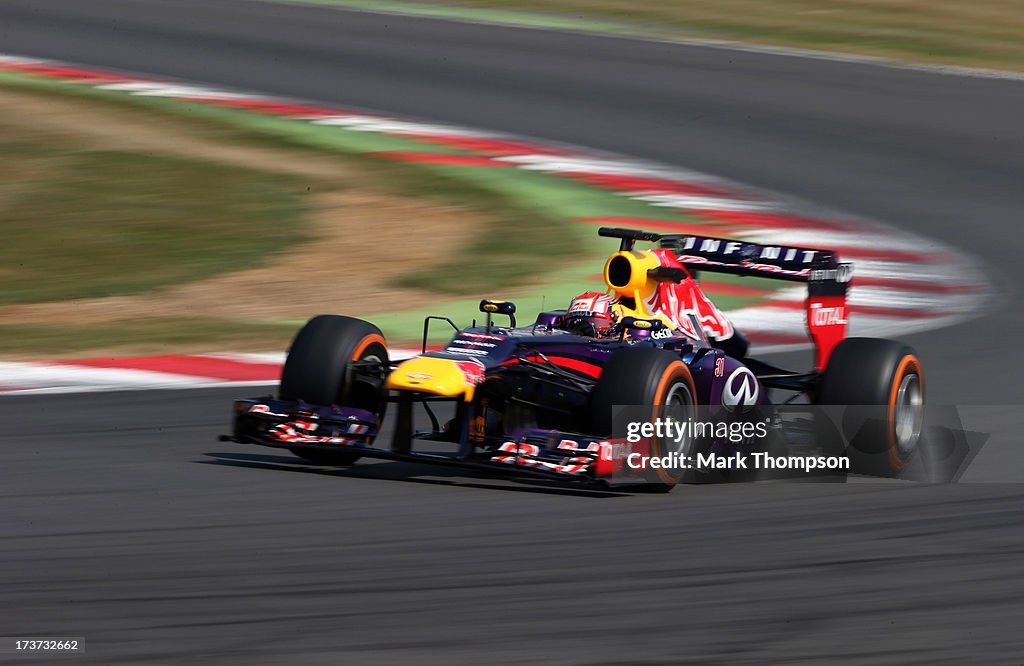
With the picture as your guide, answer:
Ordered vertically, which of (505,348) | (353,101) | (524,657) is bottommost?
(524,657)

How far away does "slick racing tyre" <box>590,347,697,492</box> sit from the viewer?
677 centimetres

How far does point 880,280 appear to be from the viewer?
1309 cm

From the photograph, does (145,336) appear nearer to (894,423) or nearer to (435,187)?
(894,423)

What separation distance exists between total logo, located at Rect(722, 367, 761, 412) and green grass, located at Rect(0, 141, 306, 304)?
583cm

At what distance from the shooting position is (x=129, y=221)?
564 inches

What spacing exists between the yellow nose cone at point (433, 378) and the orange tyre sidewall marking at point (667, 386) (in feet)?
2.86

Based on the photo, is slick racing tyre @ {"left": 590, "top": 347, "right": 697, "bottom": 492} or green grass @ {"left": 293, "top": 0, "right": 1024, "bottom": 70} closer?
slick racing tyre @ {"left": 590, "top": 347, "right": 697, "bottom": 492}

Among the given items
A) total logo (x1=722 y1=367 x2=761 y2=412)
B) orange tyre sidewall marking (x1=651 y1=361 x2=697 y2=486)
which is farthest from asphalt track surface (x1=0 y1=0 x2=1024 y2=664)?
total logo (x1=722 y1=367 x2=761 y2=412)

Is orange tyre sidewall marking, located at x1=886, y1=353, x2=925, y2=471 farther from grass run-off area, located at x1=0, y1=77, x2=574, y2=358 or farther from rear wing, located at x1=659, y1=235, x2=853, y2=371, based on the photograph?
grass run-off area, located at x1=0, y1=77, x2=574, y2=358

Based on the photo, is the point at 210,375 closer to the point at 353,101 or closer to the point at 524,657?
the point at 524,657

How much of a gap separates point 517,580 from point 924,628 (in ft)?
4.47

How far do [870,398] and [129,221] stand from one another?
334 inches

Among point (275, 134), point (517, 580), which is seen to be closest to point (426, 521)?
point (517, 580)

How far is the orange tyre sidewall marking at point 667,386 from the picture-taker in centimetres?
678
